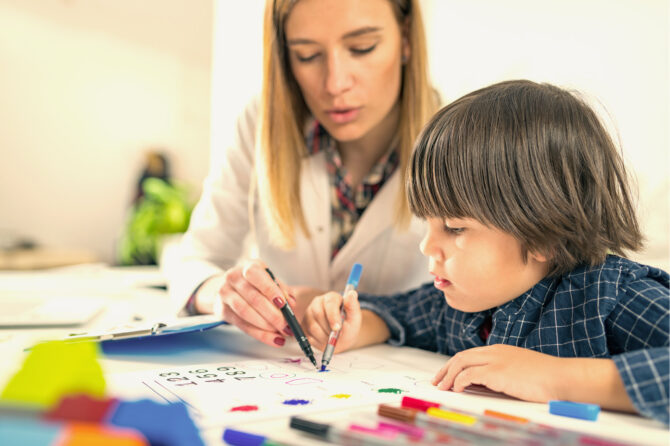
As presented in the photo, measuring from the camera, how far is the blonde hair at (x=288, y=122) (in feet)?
3.72

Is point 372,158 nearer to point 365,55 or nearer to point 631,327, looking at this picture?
point 365,55

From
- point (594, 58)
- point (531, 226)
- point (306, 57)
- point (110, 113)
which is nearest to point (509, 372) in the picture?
point (531, 226)

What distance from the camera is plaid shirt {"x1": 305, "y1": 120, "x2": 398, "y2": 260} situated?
3.97 ft

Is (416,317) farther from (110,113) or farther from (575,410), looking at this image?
(110,113)

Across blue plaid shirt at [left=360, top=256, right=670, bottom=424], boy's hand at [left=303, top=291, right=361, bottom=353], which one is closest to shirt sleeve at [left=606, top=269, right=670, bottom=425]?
blue plaid shirt at [left=360, top=256, right=670, bottom=424]

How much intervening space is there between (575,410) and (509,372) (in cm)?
8

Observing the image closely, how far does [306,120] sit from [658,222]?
86cm

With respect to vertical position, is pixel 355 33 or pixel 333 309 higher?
pixel 355 33

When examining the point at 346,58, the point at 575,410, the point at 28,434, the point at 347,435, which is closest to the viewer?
the point at 28,434

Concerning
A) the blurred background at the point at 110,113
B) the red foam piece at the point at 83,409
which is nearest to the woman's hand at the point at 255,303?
the red foam piece at the point at 83,409

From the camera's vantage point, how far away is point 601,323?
686 millimetres

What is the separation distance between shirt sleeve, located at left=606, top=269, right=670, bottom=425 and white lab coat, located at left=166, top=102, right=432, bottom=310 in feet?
1.71

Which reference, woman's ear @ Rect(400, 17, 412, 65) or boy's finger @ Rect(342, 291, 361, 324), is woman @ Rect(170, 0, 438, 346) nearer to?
woman's ear @ Rect(400, 17, 412, 65)

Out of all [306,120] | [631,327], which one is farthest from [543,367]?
[306,120]
